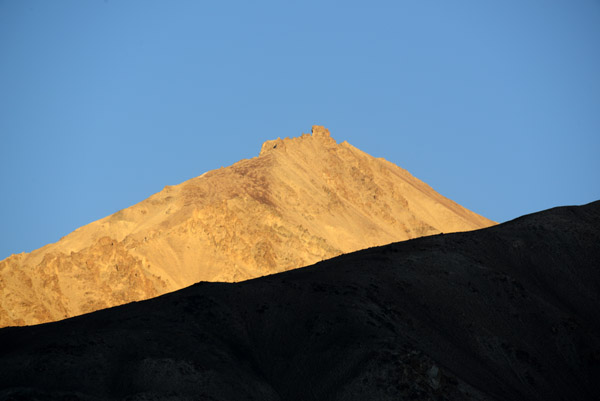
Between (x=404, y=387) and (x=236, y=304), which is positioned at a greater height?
(x=236, y=304)

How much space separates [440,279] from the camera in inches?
2552

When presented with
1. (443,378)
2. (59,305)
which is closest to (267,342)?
(443,378)

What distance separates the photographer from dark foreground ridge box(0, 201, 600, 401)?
4766 cm

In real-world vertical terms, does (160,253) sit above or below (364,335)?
above

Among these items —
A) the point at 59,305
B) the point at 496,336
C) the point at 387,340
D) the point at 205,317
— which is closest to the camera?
the point at 387,340

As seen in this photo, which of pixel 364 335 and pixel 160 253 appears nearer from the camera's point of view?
pixel 364 335

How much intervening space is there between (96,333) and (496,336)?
29.0 m

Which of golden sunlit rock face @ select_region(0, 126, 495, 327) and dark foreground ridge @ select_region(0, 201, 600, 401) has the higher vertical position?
golden sunlit rock face @ select_region(0, 126, 495, 327)

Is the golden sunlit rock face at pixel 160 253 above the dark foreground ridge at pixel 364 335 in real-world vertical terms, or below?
above

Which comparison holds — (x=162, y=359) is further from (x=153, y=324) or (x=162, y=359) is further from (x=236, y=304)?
(x=236, y=304)

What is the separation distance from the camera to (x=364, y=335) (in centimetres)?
5334

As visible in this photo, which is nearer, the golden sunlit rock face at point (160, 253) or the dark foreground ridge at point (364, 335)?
the dark foreground ridge at point (364, 335)

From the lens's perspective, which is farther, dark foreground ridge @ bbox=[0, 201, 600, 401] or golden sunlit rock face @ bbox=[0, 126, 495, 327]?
golden sunlit rock face @ bbox=[0, 126, 495, 327]

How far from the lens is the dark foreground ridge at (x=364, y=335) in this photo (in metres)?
47.7
